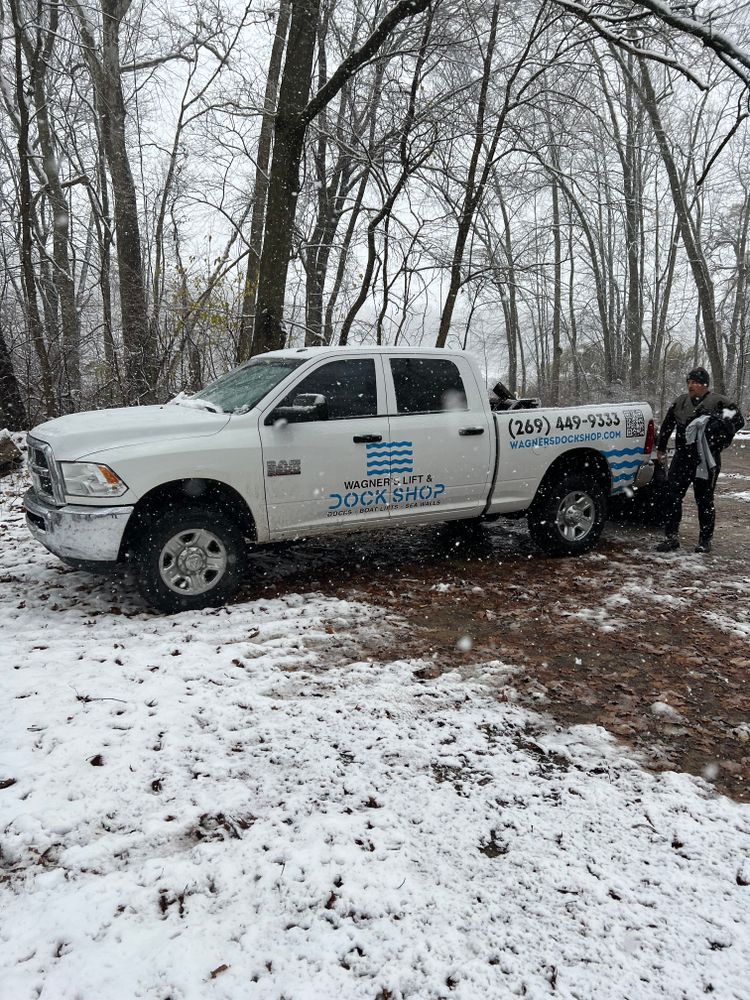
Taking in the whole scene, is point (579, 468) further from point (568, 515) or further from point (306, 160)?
point (306, 160)

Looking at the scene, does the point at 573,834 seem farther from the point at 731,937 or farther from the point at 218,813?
the point at 218,813

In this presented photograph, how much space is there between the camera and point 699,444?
6.41 m

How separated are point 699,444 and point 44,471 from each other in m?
6.06

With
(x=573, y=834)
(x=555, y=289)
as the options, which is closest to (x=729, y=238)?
(x=555, y=289)

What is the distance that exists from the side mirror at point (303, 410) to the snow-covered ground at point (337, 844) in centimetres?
198

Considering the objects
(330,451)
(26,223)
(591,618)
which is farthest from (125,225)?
(591,618)

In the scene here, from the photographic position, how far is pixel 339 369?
5.40 meters

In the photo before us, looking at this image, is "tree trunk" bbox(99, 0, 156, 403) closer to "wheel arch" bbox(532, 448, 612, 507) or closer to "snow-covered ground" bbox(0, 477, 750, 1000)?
"wheel arch" bbox(532, 448, 612, 507)

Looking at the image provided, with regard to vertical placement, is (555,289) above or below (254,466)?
above

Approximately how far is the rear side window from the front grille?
281 cm

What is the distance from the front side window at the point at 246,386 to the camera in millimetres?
5246

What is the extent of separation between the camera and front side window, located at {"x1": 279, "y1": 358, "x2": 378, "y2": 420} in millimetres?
5285

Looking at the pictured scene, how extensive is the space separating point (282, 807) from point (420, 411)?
379 cm

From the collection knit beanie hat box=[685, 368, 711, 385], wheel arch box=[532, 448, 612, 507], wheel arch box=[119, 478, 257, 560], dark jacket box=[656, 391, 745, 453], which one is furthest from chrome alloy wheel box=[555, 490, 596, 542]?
wheel arch box=[119, 478, 257, 560]
